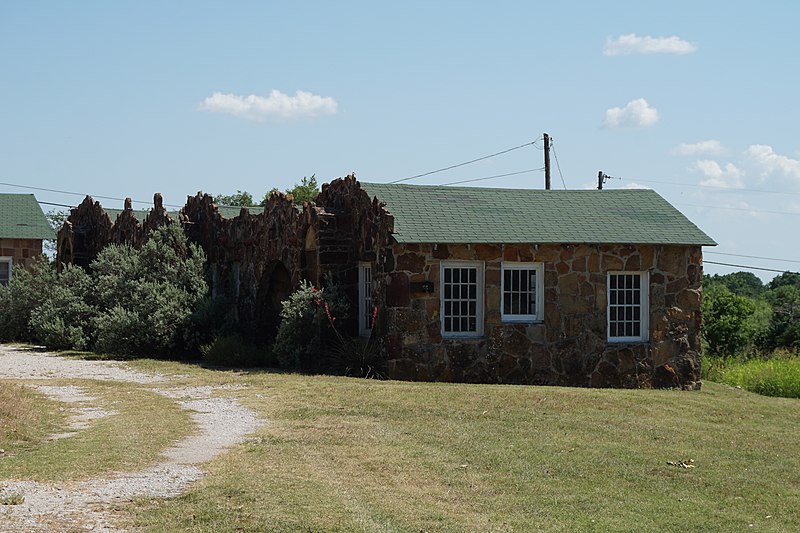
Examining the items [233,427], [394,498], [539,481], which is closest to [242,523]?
[394,498]

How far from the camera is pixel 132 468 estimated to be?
10102 mm

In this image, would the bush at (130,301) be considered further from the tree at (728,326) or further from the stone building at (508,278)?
the tree at (728,326)

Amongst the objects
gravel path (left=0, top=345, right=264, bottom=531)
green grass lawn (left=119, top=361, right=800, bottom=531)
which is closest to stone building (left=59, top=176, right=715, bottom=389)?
green grass lawn (left=119, top=361, right=800, bottom=531)

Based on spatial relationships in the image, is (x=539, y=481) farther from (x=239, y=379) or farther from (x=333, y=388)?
(x=239, y=379)

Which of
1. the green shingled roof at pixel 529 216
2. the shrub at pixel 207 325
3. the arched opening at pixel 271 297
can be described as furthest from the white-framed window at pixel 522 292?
the shrub at pixel 207 325

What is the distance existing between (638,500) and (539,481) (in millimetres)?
1052

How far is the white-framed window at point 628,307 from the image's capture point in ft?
70.0

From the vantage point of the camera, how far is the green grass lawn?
8422 millimetres

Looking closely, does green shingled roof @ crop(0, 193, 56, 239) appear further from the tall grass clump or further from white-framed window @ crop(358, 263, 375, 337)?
the tall grass clump

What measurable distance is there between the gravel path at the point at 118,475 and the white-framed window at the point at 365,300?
14.4ft

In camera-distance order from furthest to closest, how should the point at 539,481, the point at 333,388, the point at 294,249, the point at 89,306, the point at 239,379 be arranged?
the point at 89,306
the point at 294,249
the point at 239,379
the point at 333,388
the point at 539,481

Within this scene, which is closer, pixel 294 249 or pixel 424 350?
pixel 424 350

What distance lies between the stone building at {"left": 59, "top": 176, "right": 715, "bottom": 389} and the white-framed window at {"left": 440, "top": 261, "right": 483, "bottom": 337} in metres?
0.03

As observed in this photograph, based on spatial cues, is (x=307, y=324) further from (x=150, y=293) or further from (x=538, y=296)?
(x=150, y=293)
